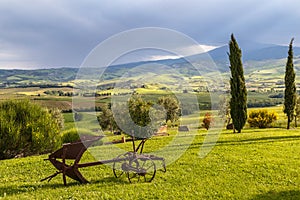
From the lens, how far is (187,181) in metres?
10.9

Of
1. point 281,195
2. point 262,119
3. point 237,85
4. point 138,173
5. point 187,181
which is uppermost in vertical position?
point 237,85

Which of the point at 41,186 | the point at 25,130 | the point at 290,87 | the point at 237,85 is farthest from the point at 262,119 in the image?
the point at 41,186

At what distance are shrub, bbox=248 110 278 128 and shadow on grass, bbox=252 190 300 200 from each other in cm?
3681

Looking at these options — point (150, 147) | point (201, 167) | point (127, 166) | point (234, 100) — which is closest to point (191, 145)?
point (150, 147)

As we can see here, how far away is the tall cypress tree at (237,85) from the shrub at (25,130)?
18291 mm

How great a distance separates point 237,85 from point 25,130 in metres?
20.8

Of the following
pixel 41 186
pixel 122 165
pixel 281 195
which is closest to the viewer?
pixel 281 195

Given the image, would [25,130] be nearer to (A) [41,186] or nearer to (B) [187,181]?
(A) [41,186]

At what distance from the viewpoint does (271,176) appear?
11656mm

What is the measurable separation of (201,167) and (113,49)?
6.35m

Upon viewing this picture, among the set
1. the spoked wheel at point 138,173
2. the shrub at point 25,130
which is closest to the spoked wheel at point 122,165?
the spoked wheel at point 138,173

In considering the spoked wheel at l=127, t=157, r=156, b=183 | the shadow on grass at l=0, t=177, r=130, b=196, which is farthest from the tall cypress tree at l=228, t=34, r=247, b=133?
the shadow on grass at l=0, t=177, r=130, b=196

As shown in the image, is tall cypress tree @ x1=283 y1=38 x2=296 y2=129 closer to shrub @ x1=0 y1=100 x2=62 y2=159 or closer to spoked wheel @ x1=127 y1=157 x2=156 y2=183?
shrub @ x1=0 y1=100 x2=62 y2=159

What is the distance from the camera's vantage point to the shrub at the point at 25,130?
61.5 ft
